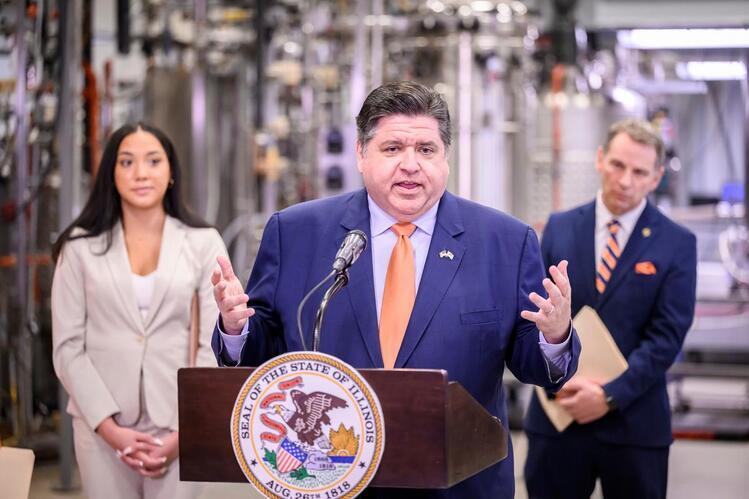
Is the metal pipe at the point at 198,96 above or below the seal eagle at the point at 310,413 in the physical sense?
above

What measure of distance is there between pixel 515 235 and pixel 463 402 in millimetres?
595

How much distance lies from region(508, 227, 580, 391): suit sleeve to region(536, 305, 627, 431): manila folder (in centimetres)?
101

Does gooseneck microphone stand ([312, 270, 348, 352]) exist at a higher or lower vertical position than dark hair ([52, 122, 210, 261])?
lower

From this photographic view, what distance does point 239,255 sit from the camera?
431 inches

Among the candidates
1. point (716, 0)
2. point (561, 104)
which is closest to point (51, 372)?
point (561, 104)

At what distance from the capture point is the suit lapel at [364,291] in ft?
8.10

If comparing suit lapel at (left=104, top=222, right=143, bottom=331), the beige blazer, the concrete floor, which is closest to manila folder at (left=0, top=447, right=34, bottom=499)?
the beige blazer

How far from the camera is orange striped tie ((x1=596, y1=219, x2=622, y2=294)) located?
3.79m

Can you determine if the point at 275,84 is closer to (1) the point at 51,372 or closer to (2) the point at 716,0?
(1) the point at 51,372

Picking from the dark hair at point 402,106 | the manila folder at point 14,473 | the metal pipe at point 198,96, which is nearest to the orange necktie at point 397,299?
the dark hair at point 402,106

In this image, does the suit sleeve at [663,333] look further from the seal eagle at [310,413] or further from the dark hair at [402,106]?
the seal eagle at [310,413]

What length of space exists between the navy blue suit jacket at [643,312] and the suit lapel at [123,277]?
1405mm

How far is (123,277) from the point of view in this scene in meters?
3.48

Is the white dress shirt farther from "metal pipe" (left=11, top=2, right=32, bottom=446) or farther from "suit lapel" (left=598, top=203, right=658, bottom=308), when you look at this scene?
"metal pipe" (left=11, top=2, right=32, bottom=446)
